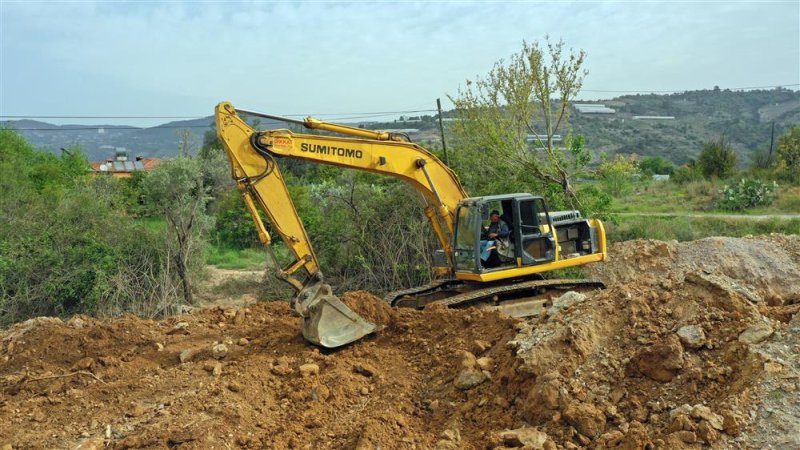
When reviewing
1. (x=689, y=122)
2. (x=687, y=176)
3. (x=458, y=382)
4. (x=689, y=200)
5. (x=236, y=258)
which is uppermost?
(x=689, y=122)

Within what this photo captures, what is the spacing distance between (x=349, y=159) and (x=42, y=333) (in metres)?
Result: 4.65

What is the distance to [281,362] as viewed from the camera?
23.3ft

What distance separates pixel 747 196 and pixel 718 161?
11.7 meters

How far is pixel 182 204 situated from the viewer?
1414 centimetres

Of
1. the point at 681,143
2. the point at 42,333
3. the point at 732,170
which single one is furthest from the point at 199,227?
the point at 681,143

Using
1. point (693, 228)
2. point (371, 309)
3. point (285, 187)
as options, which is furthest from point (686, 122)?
point (285, 187)

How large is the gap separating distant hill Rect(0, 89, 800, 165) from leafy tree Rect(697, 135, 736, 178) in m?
13.4

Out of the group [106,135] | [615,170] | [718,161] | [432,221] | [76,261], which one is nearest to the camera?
[432,221]

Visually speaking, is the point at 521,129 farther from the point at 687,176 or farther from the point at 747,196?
the point at 687,176

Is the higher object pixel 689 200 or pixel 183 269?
pixel 183 269

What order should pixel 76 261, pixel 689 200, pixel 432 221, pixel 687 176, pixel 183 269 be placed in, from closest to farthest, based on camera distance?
pixel 432 221 → pixel 76 261 → pixel 183 269 → pixel 689 200 → pixel 687 176

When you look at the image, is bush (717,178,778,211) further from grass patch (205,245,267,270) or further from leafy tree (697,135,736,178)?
grass patch (205,245,267,270)

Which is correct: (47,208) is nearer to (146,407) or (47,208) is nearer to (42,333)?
(42,333)

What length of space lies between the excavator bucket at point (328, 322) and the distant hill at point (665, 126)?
98.5 feet
